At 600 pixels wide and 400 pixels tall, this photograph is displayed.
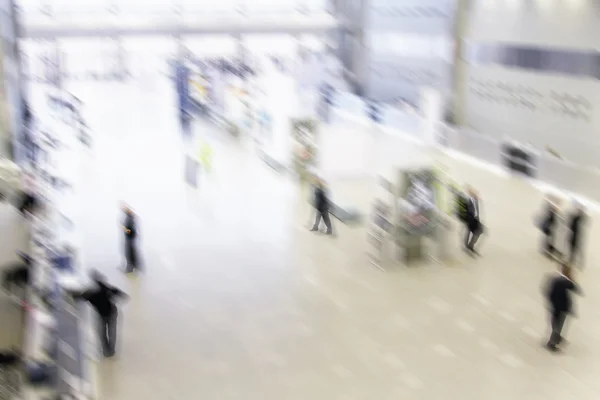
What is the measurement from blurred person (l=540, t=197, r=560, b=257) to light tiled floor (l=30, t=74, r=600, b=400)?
303 millimetres

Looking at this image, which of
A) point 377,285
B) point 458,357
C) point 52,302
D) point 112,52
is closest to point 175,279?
point 52,302

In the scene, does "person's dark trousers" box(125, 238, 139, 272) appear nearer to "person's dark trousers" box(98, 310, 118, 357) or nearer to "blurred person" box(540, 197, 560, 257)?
"person's dark trousers" box(98, 310, 118, 357)

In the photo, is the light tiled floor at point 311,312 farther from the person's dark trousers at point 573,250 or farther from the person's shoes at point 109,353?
the person's dark trousers at point 573,250

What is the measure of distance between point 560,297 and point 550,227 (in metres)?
3.48

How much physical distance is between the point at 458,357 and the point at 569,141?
10467 millimetres

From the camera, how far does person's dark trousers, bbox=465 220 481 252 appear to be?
10641 mm

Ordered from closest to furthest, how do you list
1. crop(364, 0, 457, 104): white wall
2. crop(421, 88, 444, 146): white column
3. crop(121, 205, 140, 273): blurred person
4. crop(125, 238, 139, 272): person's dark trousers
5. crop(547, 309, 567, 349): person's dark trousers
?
1. crop(547, 309, 567, 349): person's dark trousers
2. crop(121, 205, 140, 273): blurred person
3. crop(125, 238, 139, 272): person's dark trousers
4. crop(421, 88, 444, 146): white column
5. crop(364, 0, 457, 104): white wall

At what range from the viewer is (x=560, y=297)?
7.26m

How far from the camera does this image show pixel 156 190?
14.9 metres

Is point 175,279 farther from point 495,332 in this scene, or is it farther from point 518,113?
point 518,113

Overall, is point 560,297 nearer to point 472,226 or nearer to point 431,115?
point 472,226

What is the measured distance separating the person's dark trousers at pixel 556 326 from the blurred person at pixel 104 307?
4972mm

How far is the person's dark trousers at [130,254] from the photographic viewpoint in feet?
32.5

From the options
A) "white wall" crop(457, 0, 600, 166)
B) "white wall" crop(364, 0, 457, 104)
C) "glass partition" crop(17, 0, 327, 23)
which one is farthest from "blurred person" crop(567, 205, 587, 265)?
"glass partition" crop(17, 0, 327, 23)
